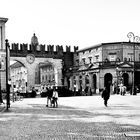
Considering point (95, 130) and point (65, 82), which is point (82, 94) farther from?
point (95, 130)

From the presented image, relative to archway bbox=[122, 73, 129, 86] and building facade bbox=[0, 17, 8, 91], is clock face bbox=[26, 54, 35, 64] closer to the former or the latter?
building facade bbox=[0, 17, 8, 91]

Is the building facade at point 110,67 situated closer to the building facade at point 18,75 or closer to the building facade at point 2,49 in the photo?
the building facade at point 2,49

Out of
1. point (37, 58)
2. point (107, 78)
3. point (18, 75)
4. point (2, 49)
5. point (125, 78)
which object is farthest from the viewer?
point (18, 75)

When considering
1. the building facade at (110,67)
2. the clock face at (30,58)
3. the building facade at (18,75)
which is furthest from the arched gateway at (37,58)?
the building facade at (18,75)

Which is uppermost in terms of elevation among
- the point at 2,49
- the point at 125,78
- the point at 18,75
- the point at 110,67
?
the point at 2,49

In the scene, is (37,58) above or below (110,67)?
above

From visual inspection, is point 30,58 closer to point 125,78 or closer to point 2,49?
point 2,49

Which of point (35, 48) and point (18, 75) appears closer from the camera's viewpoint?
point (35, 48)

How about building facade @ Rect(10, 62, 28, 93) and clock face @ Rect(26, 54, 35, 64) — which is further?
building facade @ Rect(10, 62, 28, 93)

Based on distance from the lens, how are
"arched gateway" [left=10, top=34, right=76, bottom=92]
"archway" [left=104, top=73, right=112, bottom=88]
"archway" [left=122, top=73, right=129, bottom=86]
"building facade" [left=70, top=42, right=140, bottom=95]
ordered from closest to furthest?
"building facade" [left=70, top=42, right=140, bottom=95], "archway" [left=122, top=73, right=129, bottom=86], "archway" [left=104, top=73, right=112, bottom=88], "arched gateway" [left=10, top=34, right=76, bottom=92]

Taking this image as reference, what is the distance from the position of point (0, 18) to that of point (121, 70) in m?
20.3

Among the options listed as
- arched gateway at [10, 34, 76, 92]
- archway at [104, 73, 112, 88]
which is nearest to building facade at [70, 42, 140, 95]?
archway at [104, 73, 112, 88]

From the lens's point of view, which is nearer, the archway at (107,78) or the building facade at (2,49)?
the building facade at (2,49)

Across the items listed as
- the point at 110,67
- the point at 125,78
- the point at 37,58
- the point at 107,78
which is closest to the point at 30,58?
the point at 37,58
